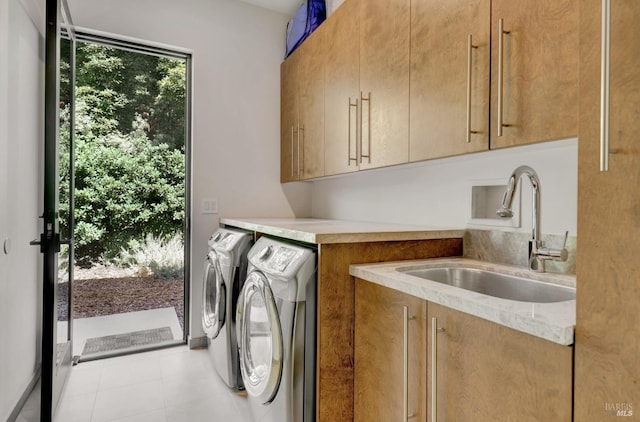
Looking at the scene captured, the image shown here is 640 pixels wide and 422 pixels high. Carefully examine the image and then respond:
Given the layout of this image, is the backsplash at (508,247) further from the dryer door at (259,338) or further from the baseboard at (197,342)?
the baseboard at (197,342)

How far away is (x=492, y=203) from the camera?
162 centimetres

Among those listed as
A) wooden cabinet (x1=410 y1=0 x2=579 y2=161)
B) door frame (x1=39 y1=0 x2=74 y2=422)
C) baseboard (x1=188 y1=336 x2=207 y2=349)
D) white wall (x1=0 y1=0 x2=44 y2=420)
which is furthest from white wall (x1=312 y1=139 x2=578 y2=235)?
white wall (x1=0 y1=0 x2=44 y2=420)

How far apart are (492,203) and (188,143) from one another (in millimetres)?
2219

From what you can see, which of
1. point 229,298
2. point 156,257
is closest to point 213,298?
point 229,298

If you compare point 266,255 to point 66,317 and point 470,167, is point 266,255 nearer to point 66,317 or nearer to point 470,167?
point 470,167

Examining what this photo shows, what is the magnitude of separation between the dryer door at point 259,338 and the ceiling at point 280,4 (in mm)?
2255

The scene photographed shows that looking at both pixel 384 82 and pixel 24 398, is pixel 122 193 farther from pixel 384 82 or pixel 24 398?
pixel 384 82

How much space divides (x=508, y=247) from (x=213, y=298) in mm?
1785

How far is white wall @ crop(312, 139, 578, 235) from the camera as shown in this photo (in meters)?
1.30

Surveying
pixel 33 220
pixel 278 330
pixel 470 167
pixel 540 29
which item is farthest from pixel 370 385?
pixel 33 220

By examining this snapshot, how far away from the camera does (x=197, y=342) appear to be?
8.96ft

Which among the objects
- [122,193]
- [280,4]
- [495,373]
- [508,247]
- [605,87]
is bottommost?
[495,373]

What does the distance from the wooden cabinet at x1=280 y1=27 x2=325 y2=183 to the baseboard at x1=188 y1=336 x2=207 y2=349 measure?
140 centimetres

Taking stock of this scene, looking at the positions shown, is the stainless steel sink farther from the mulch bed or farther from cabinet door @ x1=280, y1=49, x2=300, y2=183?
the mulch bed
